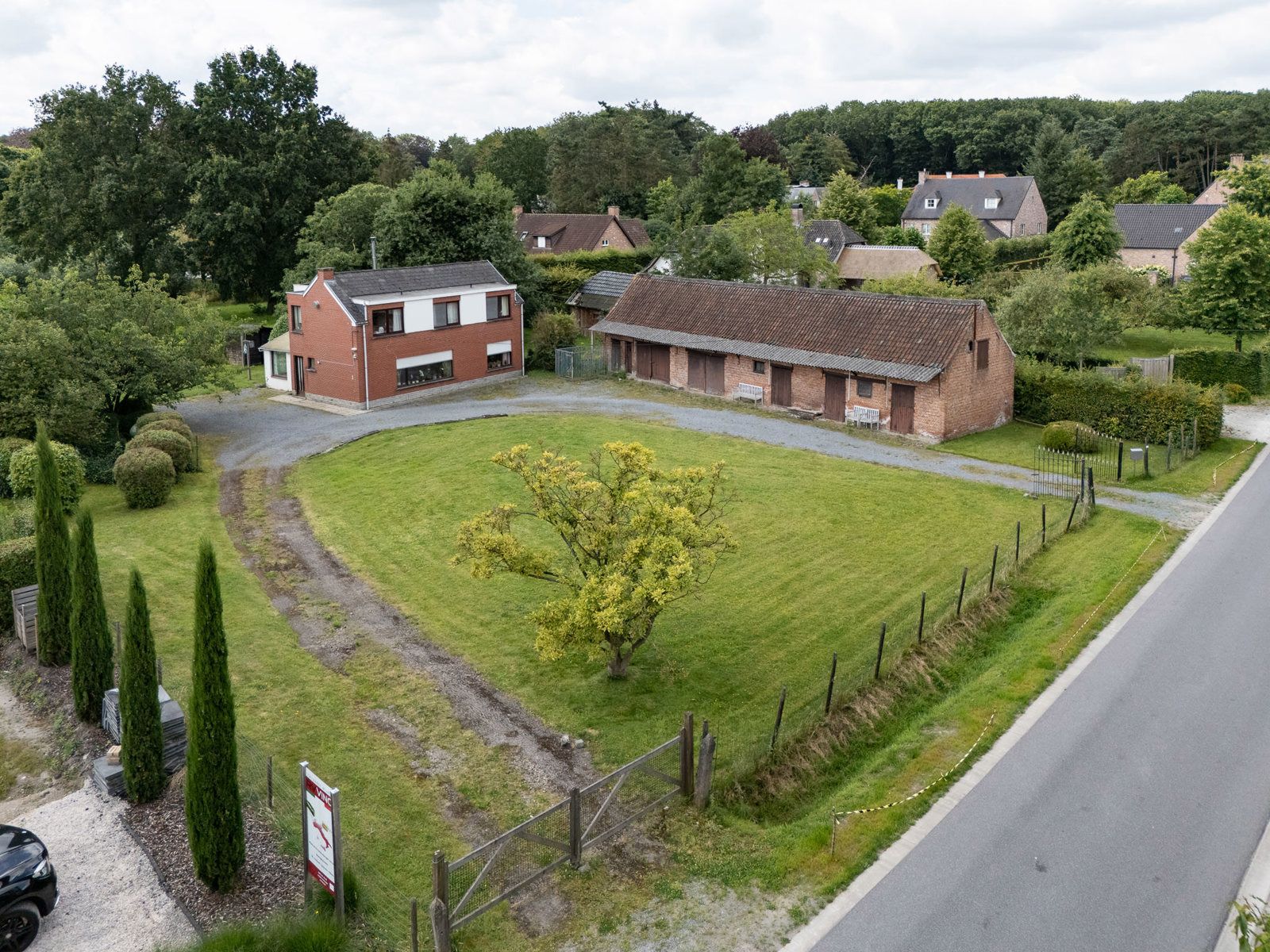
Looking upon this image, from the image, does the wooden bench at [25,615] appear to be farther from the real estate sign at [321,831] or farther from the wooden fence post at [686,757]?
the wooden fence post at [686,757]

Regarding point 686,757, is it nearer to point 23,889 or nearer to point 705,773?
point 705,773

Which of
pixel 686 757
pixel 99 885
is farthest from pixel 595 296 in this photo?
pixel 99 885

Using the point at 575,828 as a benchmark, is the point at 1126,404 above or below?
above

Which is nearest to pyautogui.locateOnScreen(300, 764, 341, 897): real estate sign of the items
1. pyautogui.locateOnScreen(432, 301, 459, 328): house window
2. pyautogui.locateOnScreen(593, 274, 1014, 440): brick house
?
pyautogui.locateOnScreen(593, 274, 1014, 440): brick house

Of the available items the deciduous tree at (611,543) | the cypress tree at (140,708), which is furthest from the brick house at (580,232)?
the cypress tree at (140,708)

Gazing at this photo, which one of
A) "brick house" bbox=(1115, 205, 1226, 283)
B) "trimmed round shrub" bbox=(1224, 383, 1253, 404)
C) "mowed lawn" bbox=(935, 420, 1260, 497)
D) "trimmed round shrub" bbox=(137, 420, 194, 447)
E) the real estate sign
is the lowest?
the real estate sign

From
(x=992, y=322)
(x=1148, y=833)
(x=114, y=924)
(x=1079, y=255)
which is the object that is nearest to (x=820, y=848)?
(x=1148, y=833)

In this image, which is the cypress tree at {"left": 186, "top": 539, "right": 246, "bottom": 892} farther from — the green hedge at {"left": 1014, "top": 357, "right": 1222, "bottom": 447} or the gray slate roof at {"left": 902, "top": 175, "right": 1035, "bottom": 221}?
the gray slate roof at {"left": 902, "top": 175, "right": 1035, "bottom": 221}
